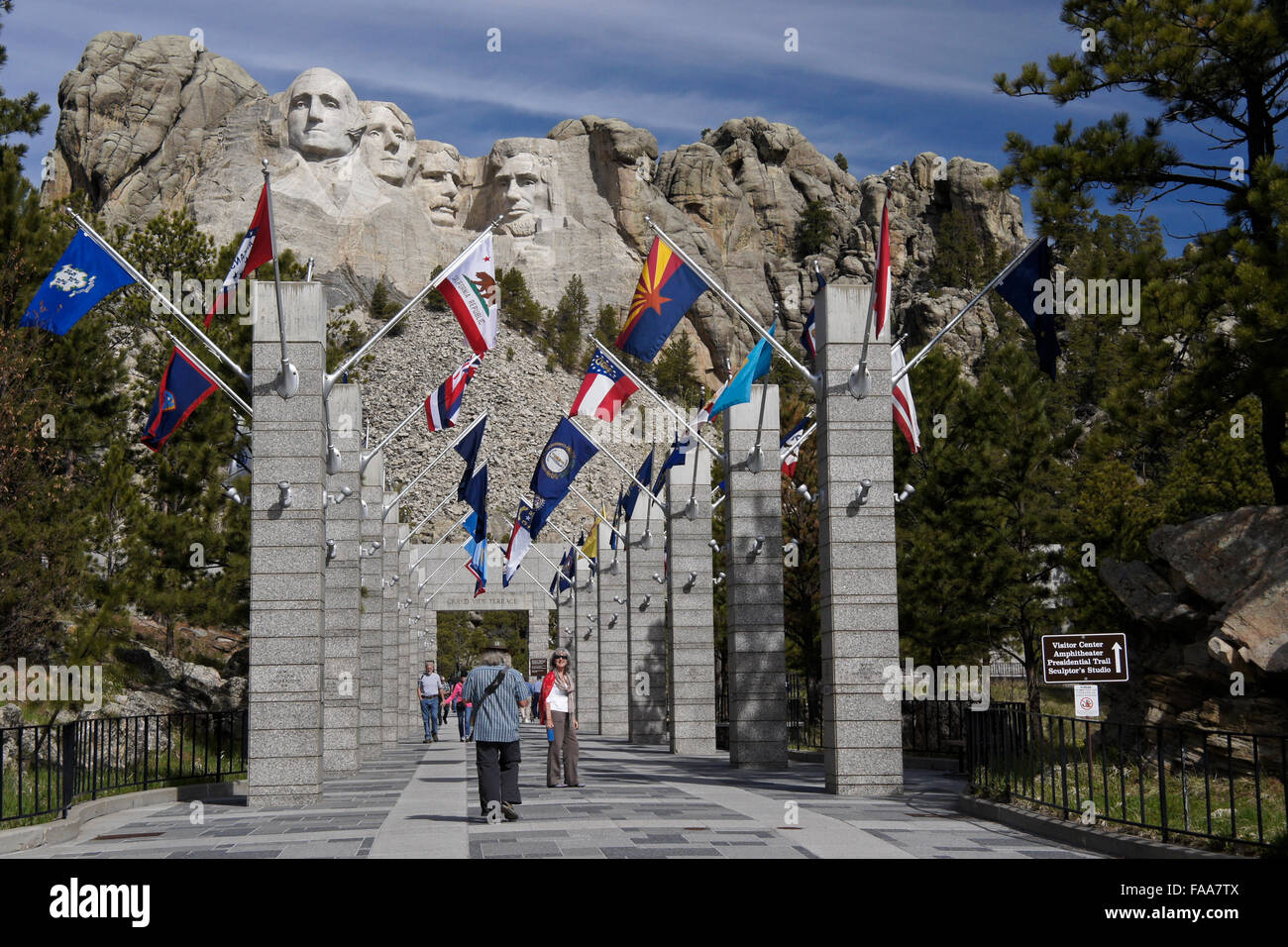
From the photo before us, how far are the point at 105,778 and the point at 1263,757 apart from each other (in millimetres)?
14212

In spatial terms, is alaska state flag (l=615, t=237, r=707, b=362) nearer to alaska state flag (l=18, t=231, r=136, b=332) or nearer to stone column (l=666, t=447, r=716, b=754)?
alaska state flag (l=18, t=231, r=136, b=332)

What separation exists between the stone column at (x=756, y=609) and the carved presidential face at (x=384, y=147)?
11700cm

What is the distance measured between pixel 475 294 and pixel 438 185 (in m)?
125

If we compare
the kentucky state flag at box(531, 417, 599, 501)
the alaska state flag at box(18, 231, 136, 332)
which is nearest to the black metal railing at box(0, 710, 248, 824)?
the alaska state flag at box(18, 231, 136, 332)

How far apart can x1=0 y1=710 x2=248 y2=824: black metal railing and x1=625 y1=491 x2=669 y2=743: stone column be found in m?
13.5

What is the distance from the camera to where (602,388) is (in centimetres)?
2477

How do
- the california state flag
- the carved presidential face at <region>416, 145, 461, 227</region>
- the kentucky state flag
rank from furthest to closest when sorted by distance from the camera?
1. the carved presidential face at <region>416, 145, 461, 227</region>
2. the kentucky state flag
3. the california state flag

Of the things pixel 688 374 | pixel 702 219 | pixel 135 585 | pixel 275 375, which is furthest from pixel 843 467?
pixel 702 219

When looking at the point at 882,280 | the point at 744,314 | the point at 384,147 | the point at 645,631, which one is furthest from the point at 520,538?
the point at 384,147

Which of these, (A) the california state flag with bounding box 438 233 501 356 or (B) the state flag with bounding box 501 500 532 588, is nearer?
(A) the california state flag with bounding box 438 233 501 356

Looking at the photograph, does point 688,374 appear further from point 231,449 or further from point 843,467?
point 843,467

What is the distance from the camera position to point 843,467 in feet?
58.2

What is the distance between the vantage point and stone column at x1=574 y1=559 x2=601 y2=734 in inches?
1850

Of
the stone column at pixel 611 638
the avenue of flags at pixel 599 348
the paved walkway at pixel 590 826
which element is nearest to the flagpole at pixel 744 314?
the avenue of flags at pixel 599 348
